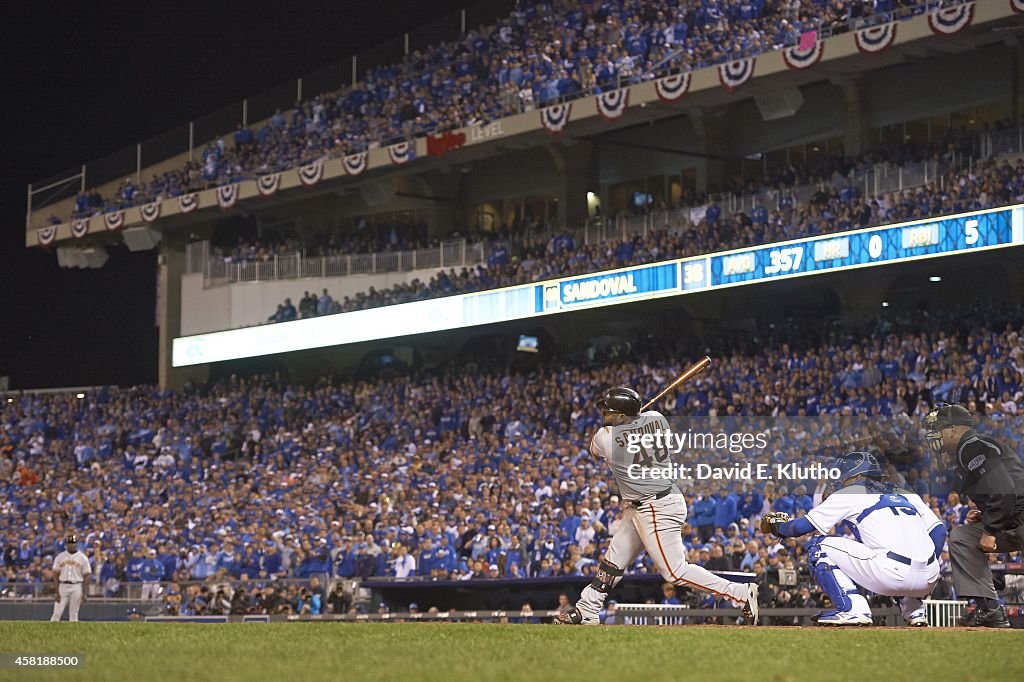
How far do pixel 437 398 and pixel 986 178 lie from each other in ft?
46.5

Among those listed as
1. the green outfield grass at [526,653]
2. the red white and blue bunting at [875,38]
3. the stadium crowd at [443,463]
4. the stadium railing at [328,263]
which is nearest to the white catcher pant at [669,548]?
the green outfield grass at [526,653]

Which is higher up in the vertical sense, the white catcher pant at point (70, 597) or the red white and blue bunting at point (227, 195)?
the red white and blue bunting at point (227, 195)

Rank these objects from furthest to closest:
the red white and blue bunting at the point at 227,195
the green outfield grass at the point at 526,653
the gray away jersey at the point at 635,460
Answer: the red white and blue bunting at the point at 227,195
the gray away jersey at the point at 635,460
the green outfield grass at the point at 526,653

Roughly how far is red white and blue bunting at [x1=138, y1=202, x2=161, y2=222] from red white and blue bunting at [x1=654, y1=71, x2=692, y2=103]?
17355 millimetres

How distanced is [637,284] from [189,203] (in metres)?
16.5

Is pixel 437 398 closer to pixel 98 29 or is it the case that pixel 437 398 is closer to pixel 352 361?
pixel 352 361

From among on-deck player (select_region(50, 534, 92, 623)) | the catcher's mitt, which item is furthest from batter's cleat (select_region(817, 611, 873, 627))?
on-deck player (select_region(50, 534, 92, 623))

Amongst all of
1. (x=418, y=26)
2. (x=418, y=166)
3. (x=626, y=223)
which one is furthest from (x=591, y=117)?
(x=418, y=26)

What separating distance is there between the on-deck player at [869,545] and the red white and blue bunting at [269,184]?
29.4m

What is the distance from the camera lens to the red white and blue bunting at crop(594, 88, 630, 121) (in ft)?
100.0

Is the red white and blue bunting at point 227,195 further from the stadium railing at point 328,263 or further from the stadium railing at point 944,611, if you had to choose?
the stadium railing at point 944,611

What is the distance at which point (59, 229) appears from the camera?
42.7 metres

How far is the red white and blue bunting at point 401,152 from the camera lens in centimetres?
3478

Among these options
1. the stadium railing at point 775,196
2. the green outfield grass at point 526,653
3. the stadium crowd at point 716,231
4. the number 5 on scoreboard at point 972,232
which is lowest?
the green outfield grass at point 526,653
